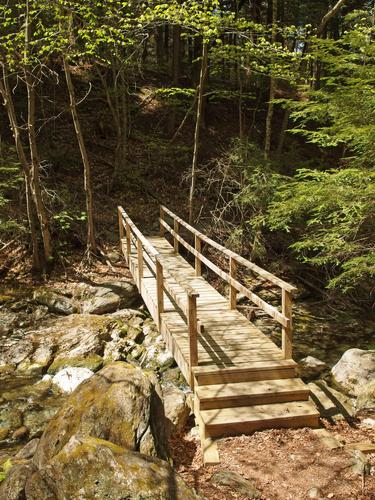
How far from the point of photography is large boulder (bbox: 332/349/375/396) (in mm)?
7609

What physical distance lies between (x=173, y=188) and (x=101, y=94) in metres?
5.68

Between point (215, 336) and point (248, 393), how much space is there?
1.57 m

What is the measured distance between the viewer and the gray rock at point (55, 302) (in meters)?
11.4

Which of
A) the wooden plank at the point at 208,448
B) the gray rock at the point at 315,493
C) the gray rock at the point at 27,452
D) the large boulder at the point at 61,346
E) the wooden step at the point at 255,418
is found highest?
the gray rock at the point at 315,493

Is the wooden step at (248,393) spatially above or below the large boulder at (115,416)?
below

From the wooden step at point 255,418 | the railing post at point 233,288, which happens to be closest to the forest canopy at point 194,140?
the railing post at point 233,288

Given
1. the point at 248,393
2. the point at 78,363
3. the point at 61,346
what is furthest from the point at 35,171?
the point at 248,393

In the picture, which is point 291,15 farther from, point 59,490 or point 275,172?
point 59,490

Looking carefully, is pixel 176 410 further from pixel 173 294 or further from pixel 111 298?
pixel 111 298

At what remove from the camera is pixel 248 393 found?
577 cm

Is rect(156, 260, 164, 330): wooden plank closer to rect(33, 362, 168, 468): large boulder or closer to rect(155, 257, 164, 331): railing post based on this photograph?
rect(155, 257, 164, 331): railing post

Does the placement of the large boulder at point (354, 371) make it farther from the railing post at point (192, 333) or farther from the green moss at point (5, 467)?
the green moss at point (5, 467)

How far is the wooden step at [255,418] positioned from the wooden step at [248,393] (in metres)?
0.07

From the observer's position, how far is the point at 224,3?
875 inches
